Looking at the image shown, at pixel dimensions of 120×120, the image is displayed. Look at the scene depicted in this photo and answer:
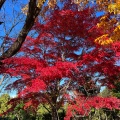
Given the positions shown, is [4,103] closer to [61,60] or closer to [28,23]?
[61,60]

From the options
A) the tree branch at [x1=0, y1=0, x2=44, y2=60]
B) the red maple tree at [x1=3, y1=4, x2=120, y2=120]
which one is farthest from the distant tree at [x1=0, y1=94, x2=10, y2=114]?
the tree branch at [x1=0, y1=0, x2=44, y2=60]

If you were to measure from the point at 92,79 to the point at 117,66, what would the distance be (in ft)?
4.66

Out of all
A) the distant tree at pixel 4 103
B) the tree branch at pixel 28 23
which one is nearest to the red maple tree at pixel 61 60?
the tree branch at pixel 28 23

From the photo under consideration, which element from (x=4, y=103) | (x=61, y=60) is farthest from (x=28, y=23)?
(x=4, y=103)

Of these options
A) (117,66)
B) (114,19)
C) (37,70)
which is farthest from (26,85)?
(114,19)

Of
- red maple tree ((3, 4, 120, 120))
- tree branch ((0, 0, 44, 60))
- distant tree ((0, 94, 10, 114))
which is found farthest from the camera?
distant tree ((0, 94, 10, 114))

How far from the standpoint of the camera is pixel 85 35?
11.9 m

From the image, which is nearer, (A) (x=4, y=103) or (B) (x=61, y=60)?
(B) (x=61, y=60)

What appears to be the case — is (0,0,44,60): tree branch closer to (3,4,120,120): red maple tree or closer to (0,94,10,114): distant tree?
(3,4,120,120): red maple tree

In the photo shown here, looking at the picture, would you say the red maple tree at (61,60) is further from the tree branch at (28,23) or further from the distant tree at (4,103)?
the distant tree at (4,103)

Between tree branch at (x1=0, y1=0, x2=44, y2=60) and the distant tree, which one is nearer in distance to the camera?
tree branch at (x1=0, y1=0, x2=44, y2=60)

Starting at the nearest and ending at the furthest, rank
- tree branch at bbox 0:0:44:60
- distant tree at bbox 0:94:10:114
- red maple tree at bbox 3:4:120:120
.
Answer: tree branch at bbox 0:0:44:60 → red maple tree at bbox 3:4:120:120 → distant tree at bbox 0:94:10:114

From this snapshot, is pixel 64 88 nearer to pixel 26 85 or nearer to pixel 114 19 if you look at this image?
pixel 26 85

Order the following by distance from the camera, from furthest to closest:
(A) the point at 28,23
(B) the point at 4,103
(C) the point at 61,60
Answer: (B) the point at 4,103 → (C) the point at 61,60 → (A) the point at 28,23
